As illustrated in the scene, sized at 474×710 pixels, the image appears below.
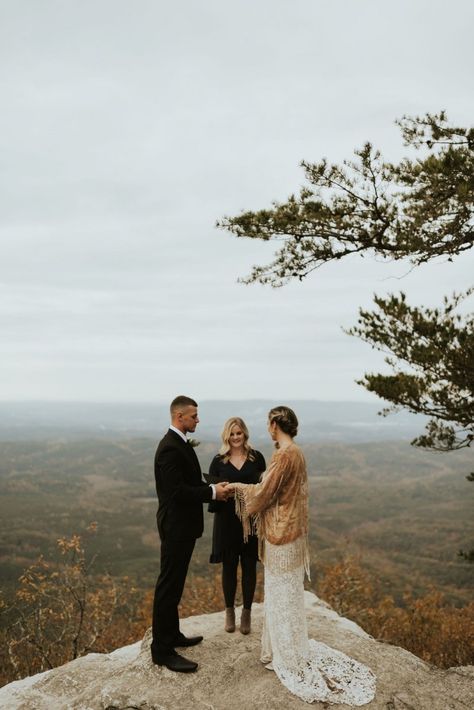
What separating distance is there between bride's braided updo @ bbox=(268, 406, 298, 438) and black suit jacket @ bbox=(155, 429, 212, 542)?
93 centimetres

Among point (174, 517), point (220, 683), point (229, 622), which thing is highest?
point (174, 517)

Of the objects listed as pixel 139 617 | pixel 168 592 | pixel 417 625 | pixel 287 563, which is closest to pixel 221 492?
pixel 287 563

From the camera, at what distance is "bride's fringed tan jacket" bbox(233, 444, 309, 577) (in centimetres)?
449

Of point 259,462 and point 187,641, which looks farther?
point 259,462

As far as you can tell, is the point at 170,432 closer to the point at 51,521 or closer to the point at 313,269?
the point at 313,269

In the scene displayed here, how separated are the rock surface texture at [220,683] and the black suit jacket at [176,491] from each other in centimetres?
126

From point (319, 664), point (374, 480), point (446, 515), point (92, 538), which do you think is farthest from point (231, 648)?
point (374, 480)

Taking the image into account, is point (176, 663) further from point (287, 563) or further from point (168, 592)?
point (287, 563)

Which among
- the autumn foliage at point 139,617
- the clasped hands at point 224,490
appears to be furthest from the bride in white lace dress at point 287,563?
the autumn foliage at point 139,617

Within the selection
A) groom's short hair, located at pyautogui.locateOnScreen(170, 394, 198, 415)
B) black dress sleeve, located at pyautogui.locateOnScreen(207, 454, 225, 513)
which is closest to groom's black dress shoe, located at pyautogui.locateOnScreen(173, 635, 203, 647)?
black dress sleeve, located at pyautogui.locateOnScreen(207, 454, 225, 513)

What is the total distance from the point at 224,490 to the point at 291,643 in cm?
149

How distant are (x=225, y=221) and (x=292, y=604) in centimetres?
494

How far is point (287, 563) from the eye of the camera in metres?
4.60

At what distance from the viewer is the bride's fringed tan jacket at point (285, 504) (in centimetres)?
449
